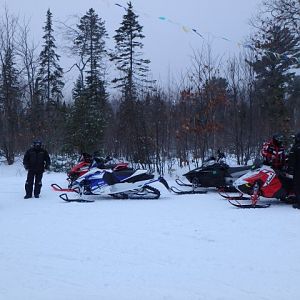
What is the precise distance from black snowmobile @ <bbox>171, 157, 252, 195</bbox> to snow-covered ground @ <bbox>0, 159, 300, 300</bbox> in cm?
187

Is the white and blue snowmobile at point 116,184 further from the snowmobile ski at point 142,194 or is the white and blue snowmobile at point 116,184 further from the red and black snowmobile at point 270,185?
the red and black snowmobile at point 270,185

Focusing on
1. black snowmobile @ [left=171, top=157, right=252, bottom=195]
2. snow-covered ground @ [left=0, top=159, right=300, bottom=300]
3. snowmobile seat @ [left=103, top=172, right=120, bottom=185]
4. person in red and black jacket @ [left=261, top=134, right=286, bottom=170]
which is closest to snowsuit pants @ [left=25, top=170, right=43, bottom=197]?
snow-covered ground @ [left=0, top=159, right=300, bottom=300]

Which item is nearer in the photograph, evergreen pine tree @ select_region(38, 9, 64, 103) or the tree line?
the tree line

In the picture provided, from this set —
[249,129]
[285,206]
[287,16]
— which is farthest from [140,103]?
[287,16]

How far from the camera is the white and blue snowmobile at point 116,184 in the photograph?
9.45 metres

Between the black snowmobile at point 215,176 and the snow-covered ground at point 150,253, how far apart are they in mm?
1874

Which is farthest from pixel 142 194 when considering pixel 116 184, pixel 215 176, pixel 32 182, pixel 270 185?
pixel 270 185

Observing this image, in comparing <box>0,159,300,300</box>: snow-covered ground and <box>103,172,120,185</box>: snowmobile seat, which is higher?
<box>103,172,120,185</box>: snowmobile seat

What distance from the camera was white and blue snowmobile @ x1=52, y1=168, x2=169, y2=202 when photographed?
9.45 m

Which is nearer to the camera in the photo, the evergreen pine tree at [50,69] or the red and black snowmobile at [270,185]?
the red and black snowmobile at [270,185]

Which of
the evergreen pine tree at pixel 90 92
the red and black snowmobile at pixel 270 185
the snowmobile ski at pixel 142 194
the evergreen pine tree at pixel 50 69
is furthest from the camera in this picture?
the evergreen pine tree at pixel 50 69

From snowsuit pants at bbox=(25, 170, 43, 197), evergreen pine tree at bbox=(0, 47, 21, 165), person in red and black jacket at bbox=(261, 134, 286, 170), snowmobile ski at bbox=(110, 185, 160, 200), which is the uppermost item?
evergreen pine tree at bbox=(0, 47, 21, 165)

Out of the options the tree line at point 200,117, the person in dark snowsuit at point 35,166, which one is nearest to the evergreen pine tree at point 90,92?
the tree line at point 200,117

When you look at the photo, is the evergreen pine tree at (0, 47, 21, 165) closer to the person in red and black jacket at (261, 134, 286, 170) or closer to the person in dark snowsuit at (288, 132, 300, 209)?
the person in red and black jacket at (261, 134, 286, 170)
